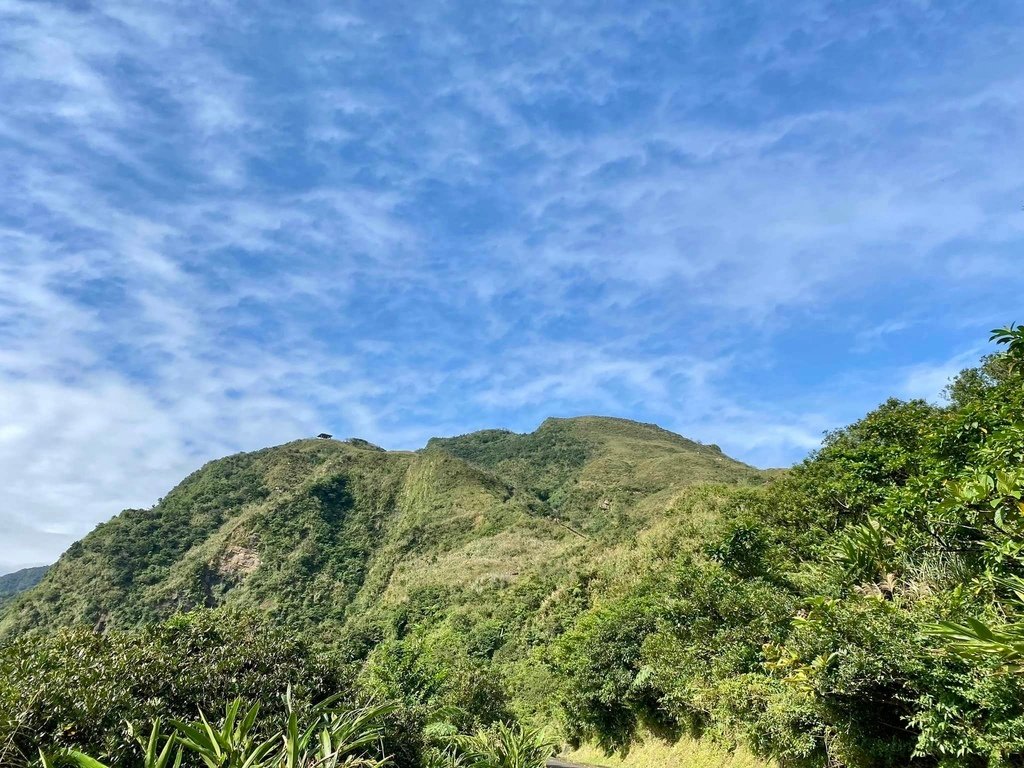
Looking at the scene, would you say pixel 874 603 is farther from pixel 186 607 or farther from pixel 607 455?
pixel 607 455

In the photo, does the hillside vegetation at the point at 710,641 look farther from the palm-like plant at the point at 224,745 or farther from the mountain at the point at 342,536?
the mountain at the point at 342,536

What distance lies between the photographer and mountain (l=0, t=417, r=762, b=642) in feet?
214

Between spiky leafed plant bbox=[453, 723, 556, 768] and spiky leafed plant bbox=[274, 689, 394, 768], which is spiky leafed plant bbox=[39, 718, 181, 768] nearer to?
spiky leafed plant bbox=[274, 689, 394, 768]

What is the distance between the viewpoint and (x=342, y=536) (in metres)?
85.9

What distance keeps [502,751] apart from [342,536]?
3129 inches

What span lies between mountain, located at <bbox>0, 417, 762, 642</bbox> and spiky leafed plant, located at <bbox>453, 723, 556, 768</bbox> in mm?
37910

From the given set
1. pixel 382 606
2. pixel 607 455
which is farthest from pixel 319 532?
pixel 607 455

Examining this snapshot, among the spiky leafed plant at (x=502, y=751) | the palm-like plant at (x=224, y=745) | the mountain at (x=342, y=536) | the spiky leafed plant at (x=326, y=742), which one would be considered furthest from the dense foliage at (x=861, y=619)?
the mountain at (x=342, y=536)

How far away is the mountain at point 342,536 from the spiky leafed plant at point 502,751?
37910 mm

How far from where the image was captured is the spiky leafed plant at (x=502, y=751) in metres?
11.0

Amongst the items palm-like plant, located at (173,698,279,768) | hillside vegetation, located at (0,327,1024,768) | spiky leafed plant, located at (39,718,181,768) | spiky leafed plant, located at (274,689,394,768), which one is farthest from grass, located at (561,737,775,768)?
spiky leafed plant, located at (39,718,181,768)

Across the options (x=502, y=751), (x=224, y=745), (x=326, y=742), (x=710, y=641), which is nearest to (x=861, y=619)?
(x=502, y=751)

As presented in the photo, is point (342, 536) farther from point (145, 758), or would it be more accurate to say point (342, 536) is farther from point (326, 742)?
point (145, 758)

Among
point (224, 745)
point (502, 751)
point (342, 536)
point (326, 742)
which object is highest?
point (342, 536)
